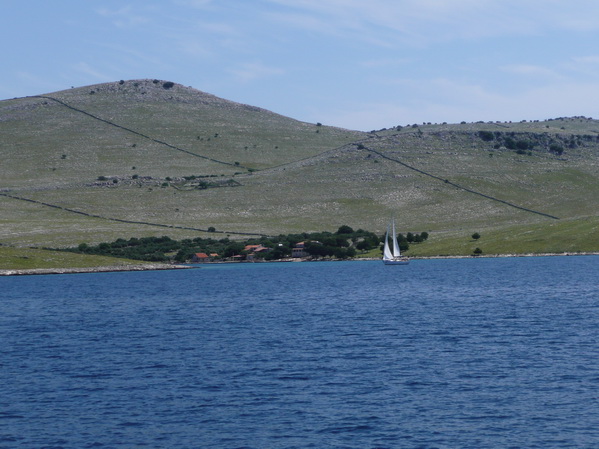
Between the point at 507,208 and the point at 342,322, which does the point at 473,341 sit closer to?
the point at 342,322

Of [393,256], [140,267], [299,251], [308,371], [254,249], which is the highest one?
[254,249]

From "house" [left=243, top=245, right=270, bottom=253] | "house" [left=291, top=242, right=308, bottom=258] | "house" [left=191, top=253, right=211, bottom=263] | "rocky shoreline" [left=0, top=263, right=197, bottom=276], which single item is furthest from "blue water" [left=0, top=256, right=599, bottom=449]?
"house" [left=291, top=242, right=308, bottom=258]

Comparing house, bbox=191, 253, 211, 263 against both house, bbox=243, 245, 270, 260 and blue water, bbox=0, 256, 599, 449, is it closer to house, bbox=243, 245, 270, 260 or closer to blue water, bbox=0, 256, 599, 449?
house, bbox=243, 245, 270, 260

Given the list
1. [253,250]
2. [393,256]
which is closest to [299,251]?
[253,250]

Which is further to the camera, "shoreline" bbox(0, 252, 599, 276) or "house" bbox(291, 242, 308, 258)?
"house" bbox(291, 242, 308, 258)

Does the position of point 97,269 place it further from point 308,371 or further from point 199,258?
point 308,371

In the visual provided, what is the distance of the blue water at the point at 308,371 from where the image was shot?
29.1 metres

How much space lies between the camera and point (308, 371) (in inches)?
1550

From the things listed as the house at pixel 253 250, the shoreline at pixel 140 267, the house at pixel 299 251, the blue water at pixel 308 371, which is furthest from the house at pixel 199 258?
the blue water at pixel 308 371

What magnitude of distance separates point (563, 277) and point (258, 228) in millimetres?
95445

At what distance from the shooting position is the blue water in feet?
95.3

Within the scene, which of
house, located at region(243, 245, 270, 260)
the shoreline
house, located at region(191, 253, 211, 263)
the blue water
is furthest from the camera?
house, located at region(243, 245, 270, 260)

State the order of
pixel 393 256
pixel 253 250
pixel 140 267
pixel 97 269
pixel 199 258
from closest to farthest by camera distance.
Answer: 1. pixel 97 269
2. pixel 140 267
3. pixel 393 256
4. pixel 199 258
5. pixel 253 250

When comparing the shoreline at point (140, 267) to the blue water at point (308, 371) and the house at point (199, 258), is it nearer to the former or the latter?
the house at point (199, 258)
